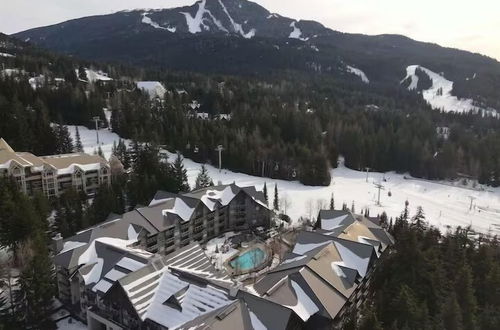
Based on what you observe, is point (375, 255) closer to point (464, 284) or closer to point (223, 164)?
point (464, 284)

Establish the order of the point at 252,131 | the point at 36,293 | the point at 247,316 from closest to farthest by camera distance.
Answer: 1. the point at 247,316
2. the point at 36,293
3. the point at 252,131

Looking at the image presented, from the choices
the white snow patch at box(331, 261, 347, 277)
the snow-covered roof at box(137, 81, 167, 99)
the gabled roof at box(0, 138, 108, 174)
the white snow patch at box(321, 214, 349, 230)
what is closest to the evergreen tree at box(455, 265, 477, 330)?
the white snow patch at box(331, 261, 347, 277)

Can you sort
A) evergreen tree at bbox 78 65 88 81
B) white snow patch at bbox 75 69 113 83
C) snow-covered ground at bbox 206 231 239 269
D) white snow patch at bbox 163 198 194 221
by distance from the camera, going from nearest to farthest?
snow-covered ground at bbox 206 231 239 269, white snow patch at bbox 163 198 194 221, evergreen tree at bbox 78 65 88 81, white snow patch at bbox 75 69 113 83

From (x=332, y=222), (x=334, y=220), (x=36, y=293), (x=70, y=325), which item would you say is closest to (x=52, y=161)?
(x=36, y=293)

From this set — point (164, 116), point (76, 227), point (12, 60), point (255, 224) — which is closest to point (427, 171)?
point (255, 224)

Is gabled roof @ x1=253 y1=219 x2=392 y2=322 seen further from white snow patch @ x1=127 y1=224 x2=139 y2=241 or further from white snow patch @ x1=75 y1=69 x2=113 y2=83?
white snow patch @ x1=75 y1=69 x2=113 y2=83

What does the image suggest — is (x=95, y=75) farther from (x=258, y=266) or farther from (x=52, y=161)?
(x=258, y=266)
